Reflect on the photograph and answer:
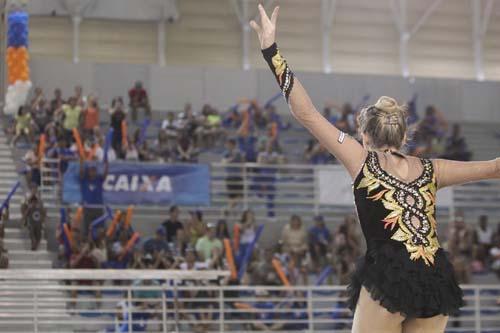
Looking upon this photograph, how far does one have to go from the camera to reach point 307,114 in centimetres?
407

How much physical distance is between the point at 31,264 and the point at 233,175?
439cm

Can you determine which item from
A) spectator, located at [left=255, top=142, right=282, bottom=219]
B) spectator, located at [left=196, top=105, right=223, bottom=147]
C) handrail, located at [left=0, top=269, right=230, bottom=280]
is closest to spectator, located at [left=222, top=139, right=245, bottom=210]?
spectator, located at [left=196, top=105, right=223, bottom=147]

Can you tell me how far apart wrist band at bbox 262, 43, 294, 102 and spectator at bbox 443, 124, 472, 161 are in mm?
16597

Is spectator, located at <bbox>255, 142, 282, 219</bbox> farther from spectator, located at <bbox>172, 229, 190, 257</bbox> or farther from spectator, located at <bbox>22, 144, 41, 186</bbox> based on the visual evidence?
spectator, located at <bbox>22, 144, 41, 186</bbox>

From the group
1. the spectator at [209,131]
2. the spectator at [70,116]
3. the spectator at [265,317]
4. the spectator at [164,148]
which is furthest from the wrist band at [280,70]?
the spectator at [209,131]

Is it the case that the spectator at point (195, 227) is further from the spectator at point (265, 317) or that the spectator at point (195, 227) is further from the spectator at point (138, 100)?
the spectator at point (138, 100)

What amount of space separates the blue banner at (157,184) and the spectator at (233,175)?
50 centimetres

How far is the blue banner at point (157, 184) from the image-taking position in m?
17.5

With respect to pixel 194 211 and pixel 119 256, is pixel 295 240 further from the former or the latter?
pixel 119 256

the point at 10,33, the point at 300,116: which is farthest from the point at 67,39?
the point at 300,116

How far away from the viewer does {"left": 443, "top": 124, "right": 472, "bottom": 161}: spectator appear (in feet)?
67.6

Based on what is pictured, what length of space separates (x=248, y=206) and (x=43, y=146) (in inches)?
149

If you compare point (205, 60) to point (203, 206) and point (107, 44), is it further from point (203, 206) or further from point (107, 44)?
point (203, 206)

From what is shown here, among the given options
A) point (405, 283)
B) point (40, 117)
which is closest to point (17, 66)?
point (40, 117)
